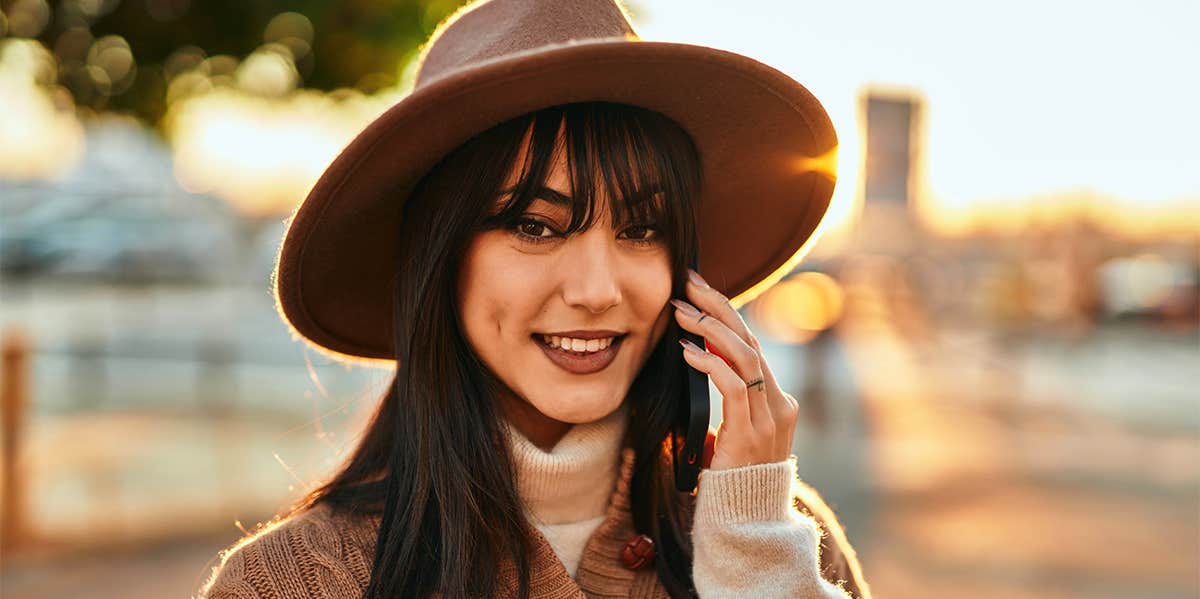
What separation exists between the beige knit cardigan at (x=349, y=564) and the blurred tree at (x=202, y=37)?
4591 mm

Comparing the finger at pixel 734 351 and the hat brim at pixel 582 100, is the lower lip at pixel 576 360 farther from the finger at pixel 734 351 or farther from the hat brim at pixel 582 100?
the hat brim at pixel 582 100

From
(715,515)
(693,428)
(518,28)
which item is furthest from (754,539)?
(518,28)

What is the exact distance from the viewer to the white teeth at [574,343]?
199 cm

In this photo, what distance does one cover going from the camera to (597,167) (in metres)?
1.94

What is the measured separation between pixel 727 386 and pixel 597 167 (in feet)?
1.48

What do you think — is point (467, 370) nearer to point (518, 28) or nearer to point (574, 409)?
point (574, 409)

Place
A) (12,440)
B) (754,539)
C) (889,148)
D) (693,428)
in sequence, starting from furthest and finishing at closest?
(889,148), (12,440), (693,428), (754,539)

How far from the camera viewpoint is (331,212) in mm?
2029

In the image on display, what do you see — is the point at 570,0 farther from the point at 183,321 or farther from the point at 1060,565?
the point at 183,321

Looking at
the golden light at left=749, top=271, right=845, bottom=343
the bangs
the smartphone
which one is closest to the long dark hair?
the bangs

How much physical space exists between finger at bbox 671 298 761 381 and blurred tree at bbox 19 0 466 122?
182 inches

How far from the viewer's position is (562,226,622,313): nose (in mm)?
1915

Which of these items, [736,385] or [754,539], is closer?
[754,539]

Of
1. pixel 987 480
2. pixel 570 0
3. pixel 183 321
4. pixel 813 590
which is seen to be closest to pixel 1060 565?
pixel 987 480
